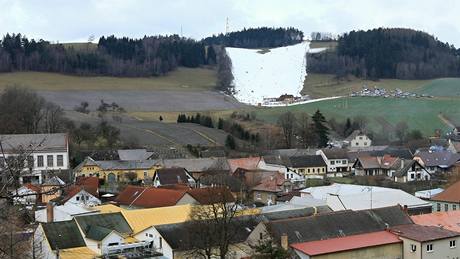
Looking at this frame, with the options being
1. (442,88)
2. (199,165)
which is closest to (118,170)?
(199,165)

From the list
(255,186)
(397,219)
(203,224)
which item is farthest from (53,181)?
(397,219)

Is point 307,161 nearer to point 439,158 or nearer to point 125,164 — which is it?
point 439,158

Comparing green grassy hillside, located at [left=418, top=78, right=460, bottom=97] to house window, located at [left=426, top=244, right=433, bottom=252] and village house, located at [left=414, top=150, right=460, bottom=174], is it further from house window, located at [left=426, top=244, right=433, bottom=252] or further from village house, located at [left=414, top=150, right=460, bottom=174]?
house window, located at [left=426, top=244, right=433, bottom=252]

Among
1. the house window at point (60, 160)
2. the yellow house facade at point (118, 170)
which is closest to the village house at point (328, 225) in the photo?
the yellow house facade at point (118, 170)

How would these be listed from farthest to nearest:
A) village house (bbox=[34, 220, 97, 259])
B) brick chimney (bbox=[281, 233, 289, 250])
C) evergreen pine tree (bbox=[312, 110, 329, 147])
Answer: evergreen pine tree (bbox=[312, 110, 329, 147])
village house (bbox=[34, 220, 97, 259])
brick chimney (bbox=[281, 233, 289, 250])

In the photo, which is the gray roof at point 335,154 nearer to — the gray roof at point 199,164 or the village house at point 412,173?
the village house at point 412,173

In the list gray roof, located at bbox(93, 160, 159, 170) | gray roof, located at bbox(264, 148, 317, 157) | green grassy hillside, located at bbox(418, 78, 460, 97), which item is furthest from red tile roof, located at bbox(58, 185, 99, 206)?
green grassy hillside, located at bbox(418, 78, 460, 97)

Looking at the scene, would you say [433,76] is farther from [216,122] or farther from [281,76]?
[216,122]
